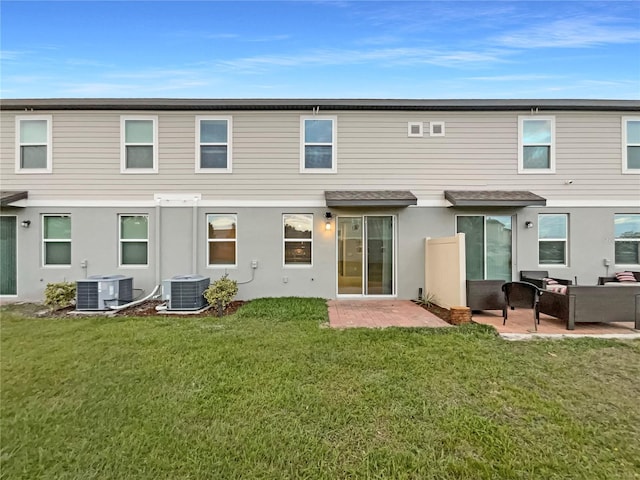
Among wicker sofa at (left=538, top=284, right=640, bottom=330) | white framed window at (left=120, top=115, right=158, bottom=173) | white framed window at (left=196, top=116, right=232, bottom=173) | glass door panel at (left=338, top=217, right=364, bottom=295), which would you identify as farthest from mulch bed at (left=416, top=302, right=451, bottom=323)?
white framed window at (left=120, top=115, right=158, bottom=173)

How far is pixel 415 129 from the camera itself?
30.1 feet

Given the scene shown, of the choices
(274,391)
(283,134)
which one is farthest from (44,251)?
(274,391)

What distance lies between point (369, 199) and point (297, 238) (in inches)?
94.6

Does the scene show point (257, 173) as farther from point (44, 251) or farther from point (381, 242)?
point (44, 251)

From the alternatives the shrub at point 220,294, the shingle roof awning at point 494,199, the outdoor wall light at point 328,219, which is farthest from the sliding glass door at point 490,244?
the shrub at point 220,294

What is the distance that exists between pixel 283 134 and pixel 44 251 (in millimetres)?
7609

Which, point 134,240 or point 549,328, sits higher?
point 134,240

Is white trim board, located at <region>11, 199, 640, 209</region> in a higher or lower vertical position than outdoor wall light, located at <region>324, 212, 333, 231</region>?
higher

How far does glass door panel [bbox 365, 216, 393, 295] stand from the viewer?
30.2ft

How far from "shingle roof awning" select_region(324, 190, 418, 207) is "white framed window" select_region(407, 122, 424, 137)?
1786mm

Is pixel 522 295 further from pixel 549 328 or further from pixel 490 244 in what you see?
pixel 490 244

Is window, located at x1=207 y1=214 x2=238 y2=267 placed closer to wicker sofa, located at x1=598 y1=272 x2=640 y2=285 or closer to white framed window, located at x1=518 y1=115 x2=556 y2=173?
white framed window, located at x1=518 y1=115 x2=556 y2=173

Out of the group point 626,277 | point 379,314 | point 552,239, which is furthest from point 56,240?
point 626,277

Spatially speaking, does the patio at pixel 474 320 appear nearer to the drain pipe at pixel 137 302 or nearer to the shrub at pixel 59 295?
the drain pipe at pixel 137 302
